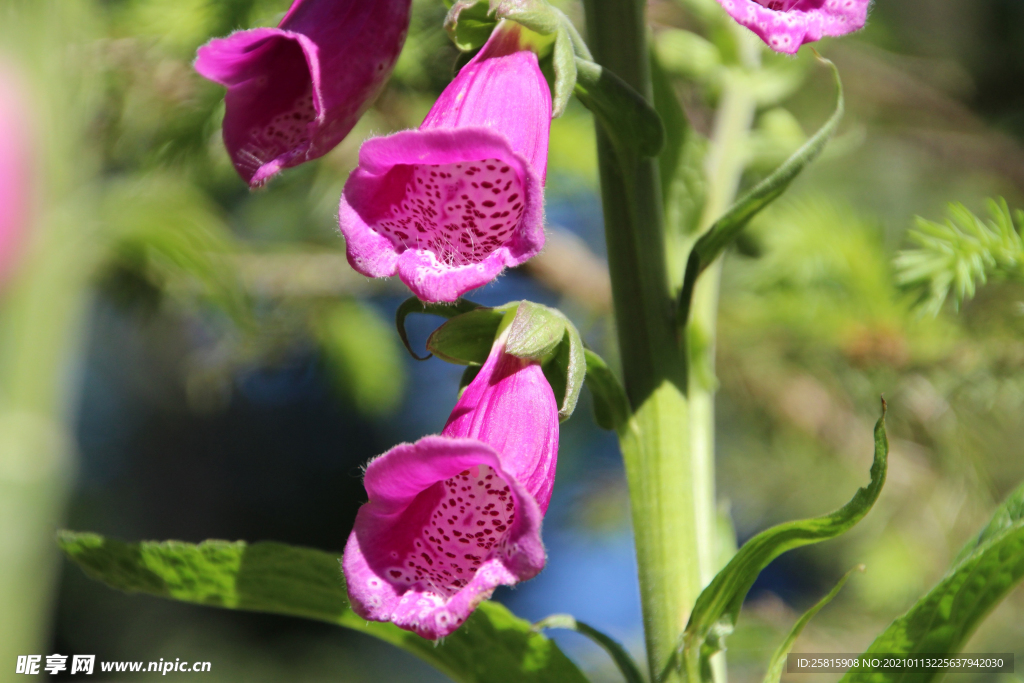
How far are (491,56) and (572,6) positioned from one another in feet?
2.20

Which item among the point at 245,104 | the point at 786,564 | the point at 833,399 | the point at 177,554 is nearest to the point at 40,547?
the point at 177,554

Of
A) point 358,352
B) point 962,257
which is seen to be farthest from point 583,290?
point 962,257

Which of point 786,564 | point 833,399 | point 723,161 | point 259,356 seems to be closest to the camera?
point 723,161

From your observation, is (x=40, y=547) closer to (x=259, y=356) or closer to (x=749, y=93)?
(x=259, y=356)

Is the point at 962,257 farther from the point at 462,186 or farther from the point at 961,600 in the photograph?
the point at 462,186

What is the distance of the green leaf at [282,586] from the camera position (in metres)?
0.49

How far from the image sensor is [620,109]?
426 mm

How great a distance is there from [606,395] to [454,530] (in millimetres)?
117

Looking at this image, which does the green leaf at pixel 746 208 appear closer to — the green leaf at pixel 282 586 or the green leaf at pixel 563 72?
the green leaf at pixel 563 72

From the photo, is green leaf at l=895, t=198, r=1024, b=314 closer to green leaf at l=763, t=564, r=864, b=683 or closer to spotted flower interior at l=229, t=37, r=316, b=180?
green leaf at l=763, t=564, r=864, b=683

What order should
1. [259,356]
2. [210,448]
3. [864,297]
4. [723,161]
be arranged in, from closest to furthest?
[723,161] → [864,297] → [259,356] → [210,448]

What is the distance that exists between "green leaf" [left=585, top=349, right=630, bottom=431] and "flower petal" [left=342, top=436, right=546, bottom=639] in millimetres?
83

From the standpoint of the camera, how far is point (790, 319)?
1074 mm

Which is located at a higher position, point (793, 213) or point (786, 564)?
point (793, 213)
